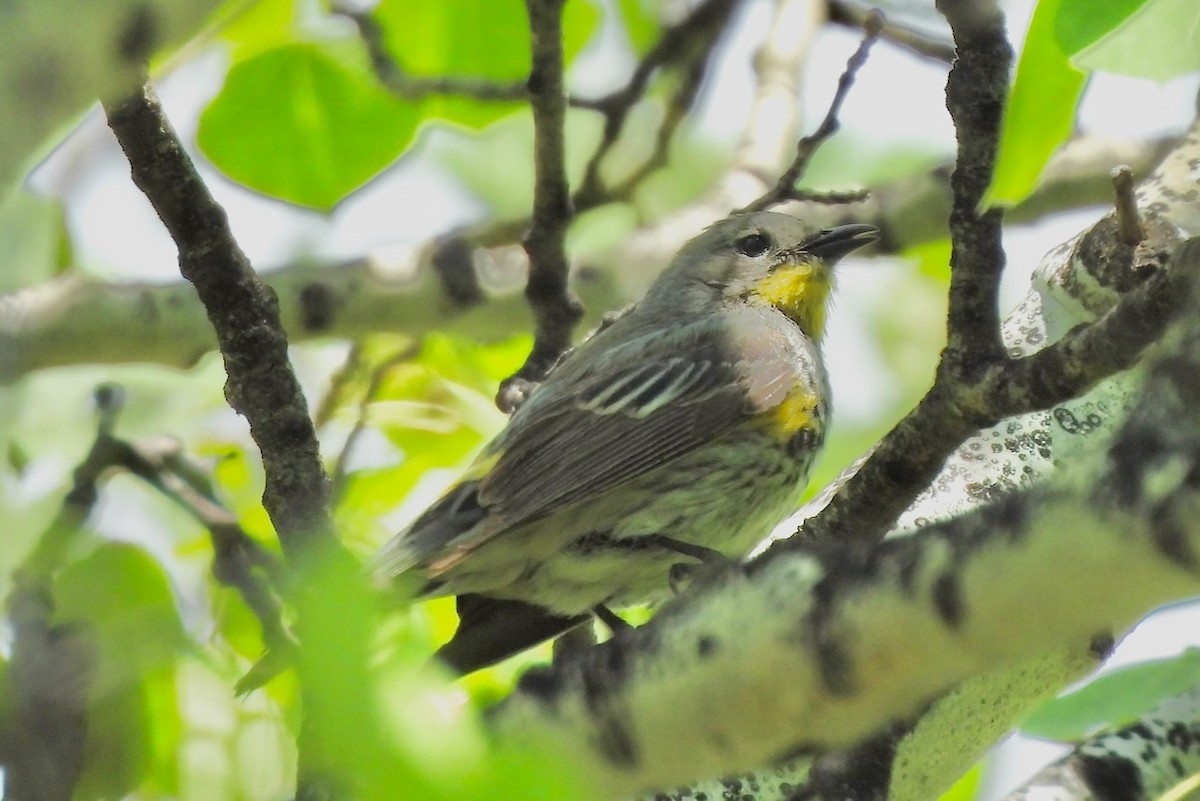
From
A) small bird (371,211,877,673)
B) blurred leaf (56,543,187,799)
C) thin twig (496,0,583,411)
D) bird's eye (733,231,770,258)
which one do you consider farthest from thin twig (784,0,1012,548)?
bird's eye (733,231,770,258)

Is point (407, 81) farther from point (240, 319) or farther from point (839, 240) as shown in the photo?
point (839, 240)

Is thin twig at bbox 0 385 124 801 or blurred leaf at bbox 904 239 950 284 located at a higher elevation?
blurred leaf at bbox 904 239 950 284

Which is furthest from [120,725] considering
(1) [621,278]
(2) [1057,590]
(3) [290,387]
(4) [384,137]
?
(1) [621,278]

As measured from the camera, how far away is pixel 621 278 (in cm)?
586

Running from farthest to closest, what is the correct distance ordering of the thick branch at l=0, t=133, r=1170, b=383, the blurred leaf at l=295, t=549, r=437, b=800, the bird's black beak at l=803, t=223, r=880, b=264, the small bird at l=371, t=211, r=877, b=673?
1. the bird's black beak at l=803, t=223, r=880, b=264
2. the thick branch at l=0, t=133, r=1170, b=383
3. the small bird at l=371, t=211, r=877, b=673
4. the blurred leaf at l=295, t=549, r=437, b=800

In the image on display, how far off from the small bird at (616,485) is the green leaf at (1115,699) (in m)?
1.47

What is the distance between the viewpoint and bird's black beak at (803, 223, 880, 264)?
18.5 feet

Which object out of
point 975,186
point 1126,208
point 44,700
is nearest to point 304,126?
point 975,186

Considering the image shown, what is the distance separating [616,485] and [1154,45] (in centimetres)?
283

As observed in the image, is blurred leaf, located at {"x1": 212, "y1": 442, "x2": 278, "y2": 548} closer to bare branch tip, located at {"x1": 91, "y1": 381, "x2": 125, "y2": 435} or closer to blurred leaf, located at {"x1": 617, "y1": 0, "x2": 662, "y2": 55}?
bare branch tip, located at {"x1": 91, "y1": 381, "x2": 125, "y2": 435}

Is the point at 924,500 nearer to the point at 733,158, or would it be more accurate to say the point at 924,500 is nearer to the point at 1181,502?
the point at 1181,502

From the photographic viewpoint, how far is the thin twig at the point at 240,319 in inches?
116

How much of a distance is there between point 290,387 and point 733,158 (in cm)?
331

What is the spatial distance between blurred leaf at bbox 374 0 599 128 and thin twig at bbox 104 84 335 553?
1.58m
